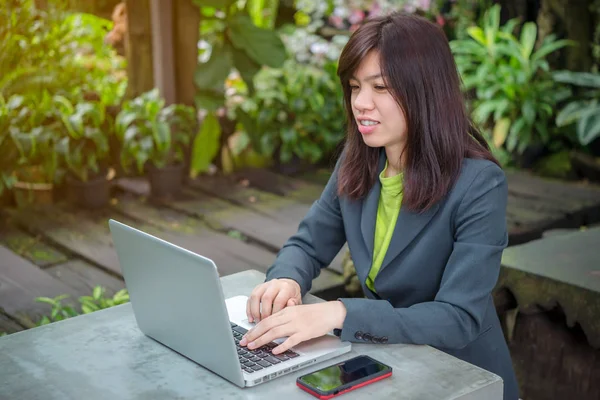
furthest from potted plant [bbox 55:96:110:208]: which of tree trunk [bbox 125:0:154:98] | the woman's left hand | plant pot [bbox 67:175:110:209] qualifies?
the woman's left hand

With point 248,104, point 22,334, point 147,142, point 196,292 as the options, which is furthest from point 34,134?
point 196,292

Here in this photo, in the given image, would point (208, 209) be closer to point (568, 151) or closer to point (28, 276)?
point (28, 276)

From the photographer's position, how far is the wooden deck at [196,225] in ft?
11.5

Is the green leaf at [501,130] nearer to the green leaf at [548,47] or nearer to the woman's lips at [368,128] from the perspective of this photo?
the green leaf at [548,47]

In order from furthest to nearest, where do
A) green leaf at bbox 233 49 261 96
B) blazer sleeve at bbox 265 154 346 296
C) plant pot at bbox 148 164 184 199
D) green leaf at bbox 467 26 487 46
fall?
green leaf at bbox 467 26 487 46
green leaf at bbox 233 49 261 96
plant pot at bbox 148 164 184 199
blazer sleeve at bbox 265 154 346 296

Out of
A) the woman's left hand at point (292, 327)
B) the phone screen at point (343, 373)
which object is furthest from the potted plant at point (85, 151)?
the phone screen at point (343, 373)

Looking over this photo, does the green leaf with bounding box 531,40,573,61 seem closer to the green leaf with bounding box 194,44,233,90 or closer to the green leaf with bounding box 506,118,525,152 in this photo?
the green leaf with bounding box 506,118,525,152

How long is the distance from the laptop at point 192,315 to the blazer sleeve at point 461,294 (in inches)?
3.7

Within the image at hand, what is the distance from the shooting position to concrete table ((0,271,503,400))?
149cm

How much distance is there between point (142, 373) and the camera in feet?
5.19

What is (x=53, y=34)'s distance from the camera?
4.49 m

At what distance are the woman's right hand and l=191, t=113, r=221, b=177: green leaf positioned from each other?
3.19 meters

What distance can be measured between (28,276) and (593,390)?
7.43ft

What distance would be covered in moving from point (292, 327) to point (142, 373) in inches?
11.7
